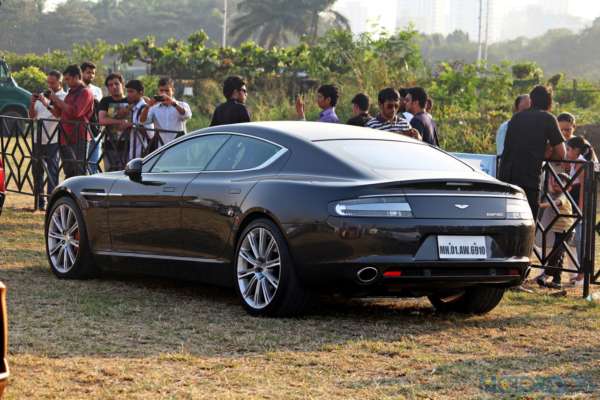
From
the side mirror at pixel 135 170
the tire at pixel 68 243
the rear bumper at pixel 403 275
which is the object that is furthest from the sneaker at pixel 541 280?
the tire at pixel 68 243

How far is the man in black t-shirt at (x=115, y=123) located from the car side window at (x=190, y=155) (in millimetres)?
5133

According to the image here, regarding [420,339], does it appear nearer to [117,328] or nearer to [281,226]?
[281,226]

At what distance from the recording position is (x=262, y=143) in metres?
9.40

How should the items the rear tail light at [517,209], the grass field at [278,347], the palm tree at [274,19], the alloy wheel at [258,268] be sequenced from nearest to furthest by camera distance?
the grass field at [278,347] → the alloy wheel at [258,268] → the rear tail light at [517,209] → the palm tree at [274,19]

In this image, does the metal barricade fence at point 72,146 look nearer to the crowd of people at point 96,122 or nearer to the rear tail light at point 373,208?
the crowd of people at point 96,122

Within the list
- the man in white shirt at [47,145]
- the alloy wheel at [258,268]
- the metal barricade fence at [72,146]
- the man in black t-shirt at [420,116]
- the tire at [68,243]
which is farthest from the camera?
the man in white shirt at [47,145]

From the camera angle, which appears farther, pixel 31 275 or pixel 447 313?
pixel 31 275

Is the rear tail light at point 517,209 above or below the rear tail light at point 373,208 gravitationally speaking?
below

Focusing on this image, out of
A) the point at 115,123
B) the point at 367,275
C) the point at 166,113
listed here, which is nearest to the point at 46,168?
the point at 115,123

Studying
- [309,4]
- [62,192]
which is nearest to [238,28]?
[309,4]

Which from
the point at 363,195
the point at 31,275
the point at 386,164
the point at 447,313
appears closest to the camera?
the point at 363,195

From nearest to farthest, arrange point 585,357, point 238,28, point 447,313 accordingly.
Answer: point 585,357
point 447,313
point 238,28

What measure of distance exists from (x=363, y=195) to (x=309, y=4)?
10937 cm

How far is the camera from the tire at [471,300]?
30.9ft
